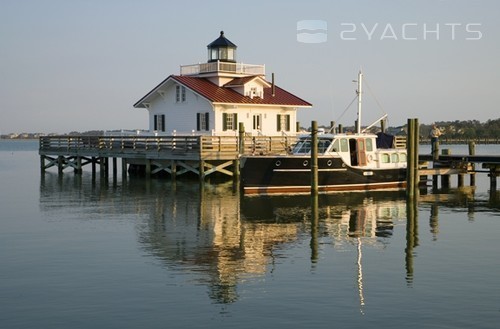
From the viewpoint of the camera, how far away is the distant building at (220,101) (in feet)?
149

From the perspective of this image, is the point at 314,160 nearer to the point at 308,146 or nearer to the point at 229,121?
the point at 308,146

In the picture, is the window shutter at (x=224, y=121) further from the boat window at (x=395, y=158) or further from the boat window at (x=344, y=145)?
the boat window at (x=344, y=145)

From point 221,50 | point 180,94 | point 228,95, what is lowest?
point 228,95

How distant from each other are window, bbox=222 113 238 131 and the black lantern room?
18.0ft

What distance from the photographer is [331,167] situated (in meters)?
32.5

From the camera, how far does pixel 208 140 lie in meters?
39.1

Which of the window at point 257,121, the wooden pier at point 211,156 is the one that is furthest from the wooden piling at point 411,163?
the window at point 257,121

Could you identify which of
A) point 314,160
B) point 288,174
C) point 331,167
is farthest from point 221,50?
point 314,160

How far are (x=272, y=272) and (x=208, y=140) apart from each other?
931 inches

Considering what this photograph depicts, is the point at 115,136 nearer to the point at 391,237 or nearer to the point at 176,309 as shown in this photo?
the point at 391,237

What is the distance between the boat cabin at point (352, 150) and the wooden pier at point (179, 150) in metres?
2.44

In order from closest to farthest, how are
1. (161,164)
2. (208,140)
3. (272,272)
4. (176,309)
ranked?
(176,309), (272,272), (208,140), (161,164)

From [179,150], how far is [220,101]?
221 inches

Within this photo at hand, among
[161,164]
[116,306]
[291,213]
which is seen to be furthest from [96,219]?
[161,164]
